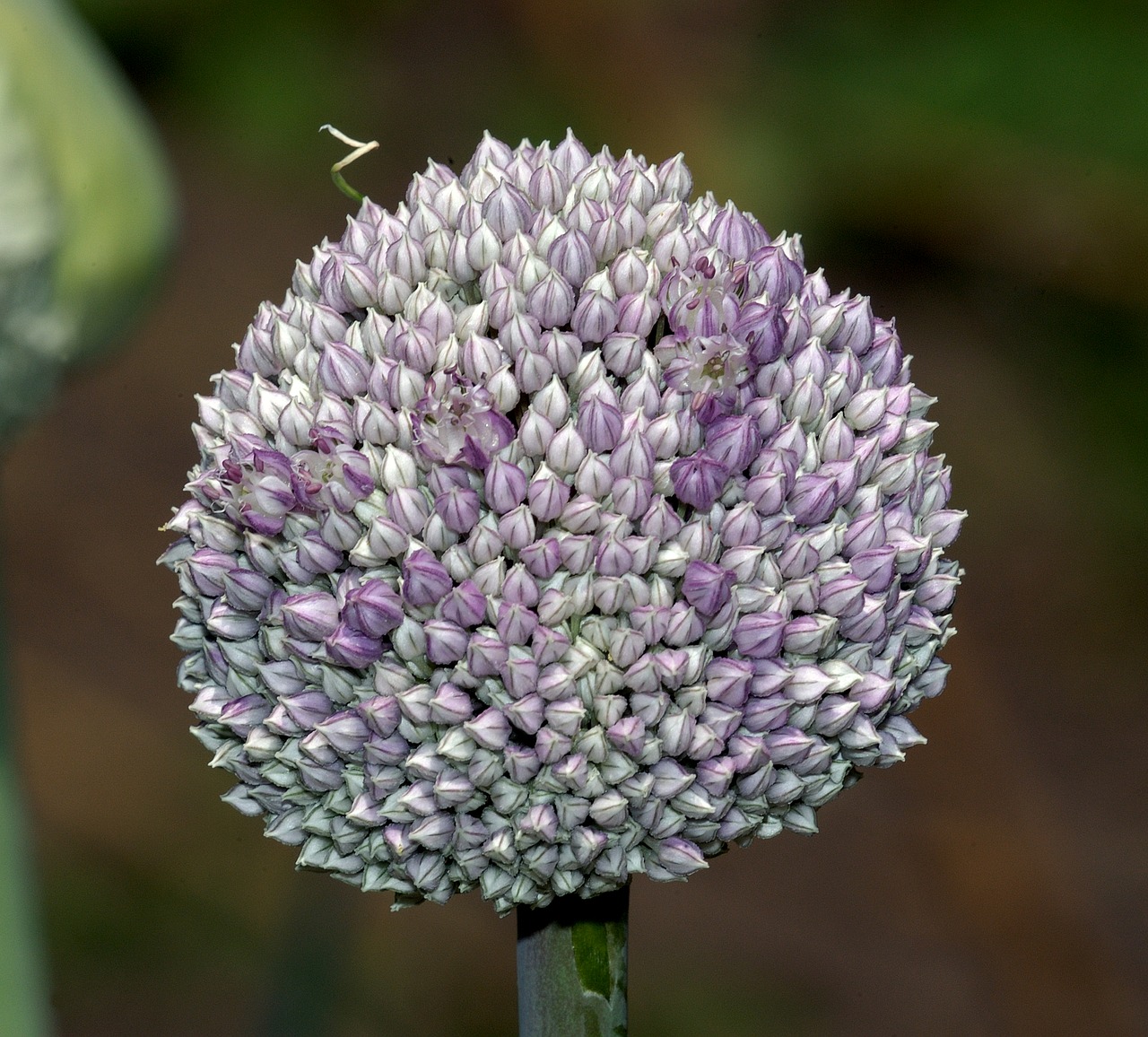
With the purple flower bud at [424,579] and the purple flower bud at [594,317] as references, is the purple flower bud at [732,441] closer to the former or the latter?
the purple flower bud at [594,317]

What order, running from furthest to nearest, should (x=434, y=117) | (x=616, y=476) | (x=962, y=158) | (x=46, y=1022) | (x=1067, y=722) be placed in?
1. (x=434, y=117)
2. (x=962, y=158)
3. (x=1067, y=722)
4. (x=46, y=1022)
5. (x=616, y=476)

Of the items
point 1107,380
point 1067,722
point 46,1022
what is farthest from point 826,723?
point 1107,380

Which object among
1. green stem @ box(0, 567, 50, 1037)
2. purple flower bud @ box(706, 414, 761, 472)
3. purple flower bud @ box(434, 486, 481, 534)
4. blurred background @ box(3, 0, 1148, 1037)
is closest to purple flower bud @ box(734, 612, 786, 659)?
purple flower bud @ box(706, 414, 761, 472)

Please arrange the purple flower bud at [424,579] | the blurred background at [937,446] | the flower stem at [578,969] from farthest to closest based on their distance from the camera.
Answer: the blurred background at [937,446] → the flower stem at [578,969] → the purple flower bud at [424,579]

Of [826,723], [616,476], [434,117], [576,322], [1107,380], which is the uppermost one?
[434,117]

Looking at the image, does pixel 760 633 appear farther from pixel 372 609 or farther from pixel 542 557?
pixel 372 609

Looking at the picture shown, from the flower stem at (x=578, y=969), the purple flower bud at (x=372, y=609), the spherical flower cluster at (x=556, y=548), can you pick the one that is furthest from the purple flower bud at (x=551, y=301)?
the flower stem at (x=578, y=969)

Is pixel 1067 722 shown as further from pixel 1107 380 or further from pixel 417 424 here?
pixel 417 424
